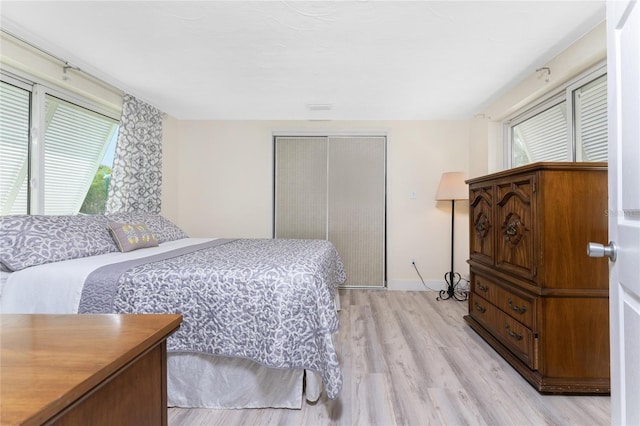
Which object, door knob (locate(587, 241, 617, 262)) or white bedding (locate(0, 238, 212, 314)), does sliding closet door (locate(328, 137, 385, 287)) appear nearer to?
white bedding (locate(0, 238, 212, 314))

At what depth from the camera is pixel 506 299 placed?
213cm

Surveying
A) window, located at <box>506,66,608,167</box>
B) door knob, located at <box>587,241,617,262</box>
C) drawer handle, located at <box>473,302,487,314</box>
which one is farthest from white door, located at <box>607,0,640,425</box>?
window, located at <box>506,66,608,167</box>

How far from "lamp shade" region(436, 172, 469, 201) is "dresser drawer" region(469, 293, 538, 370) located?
52.2 inches

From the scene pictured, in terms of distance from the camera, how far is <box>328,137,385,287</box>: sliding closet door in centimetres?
409

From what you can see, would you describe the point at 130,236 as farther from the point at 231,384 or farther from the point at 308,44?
the point at 308,44

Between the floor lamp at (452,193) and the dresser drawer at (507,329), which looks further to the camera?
the floor lamp at (452,193)

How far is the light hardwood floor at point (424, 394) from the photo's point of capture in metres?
1.54

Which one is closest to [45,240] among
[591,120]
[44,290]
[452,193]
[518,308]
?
[44,290]

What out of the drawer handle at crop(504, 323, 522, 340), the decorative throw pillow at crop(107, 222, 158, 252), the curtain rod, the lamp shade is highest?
the curtain rod

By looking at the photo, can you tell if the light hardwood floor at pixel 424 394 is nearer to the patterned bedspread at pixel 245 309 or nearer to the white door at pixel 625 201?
the patterned bedspread at pixel 245 309

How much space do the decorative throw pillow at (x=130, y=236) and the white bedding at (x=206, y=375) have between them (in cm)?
63

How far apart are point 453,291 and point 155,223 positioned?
358cm

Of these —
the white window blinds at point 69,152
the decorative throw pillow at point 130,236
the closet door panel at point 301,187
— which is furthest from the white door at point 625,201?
the white window blinds at point 69,152

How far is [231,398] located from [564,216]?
2203 millimetres
